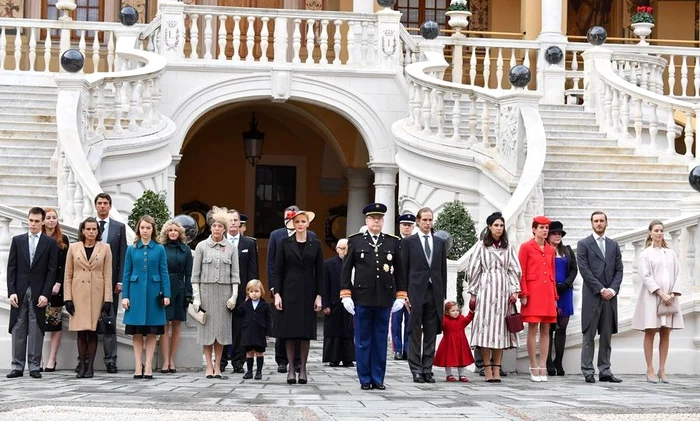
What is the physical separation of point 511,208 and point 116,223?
500 cm

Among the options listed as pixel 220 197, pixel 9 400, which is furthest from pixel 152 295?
pixel 220 197

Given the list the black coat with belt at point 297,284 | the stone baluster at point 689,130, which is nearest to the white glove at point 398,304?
the black coat with belt at point 297,284

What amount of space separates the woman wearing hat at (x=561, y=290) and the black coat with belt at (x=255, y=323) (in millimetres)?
2733

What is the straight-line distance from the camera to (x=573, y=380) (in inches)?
552

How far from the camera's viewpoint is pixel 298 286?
43.4 feet

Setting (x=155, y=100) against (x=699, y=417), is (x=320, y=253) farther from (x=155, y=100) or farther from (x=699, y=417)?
(x=155, y=100)

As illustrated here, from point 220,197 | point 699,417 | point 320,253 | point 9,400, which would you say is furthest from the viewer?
point 220,197

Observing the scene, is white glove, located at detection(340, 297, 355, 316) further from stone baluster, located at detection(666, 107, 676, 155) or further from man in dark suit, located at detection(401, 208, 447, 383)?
stone baluster, located at detection(666, 107, 676, 155)

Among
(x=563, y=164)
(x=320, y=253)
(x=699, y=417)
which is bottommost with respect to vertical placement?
(x=699, y=417)

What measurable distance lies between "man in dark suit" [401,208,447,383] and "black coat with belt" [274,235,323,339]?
2.79 feet

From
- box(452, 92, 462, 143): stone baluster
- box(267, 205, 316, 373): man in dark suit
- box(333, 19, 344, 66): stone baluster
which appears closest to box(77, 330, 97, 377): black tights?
box(267, 205, 316, 373): man in dark suit

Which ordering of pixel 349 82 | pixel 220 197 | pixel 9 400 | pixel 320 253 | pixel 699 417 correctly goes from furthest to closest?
pixel 220 197 < pixel 349 82 < pixel 320 253 < pixel 9 400 < pixel 699 417

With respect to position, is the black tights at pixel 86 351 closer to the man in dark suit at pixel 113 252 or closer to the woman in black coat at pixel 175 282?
the man in dark suit at pixel 113 252

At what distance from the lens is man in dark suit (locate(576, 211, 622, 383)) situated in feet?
46.0
